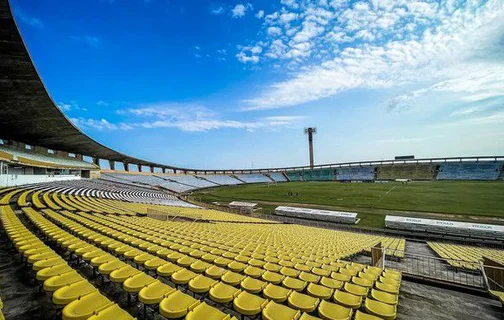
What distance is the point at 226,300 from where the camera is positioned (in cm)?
467

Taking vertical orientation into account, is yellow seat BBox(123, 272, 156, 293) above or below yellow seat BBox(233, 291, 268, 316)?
above

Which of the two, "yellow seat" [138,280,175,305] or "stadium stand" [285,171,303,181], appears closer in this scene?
"yellow seat" [138,280,175,305]

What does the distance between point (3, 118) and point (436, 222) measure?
150ft

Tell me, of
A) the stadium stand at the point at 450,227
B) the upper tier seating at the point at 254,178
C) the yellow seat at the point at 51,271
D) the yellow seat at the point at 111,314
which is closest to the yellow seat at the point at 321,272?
the yellow seat at the point at 111,314

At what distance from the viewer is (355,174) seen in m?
80.2

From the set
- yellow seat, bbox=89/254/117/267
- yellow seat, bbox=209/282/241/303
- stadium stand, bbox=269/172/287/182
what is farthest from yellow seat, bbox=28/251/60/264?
stadium stand, bbox=269/172/287/182

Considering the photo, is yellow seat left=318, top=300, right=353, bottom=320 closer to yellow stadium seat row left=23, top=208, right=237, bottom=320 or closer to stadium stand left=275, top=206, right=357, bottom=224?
yellow stadium seat row left=23, top=208, right=237, bottom=320

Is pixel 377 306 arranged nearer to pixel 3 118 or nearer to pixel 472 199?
pixel 3 118

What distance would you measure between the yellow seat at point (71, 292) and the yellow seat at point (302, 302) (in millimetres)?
3935

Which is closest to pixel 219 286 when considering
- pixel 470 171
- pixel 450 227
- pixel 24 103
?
pixel 450 227

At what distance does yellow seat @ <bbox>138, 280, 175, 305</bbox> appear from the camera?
14.4 feet

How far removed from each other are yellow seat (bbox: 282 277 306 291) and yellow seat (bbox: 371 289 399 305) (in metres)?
1.59

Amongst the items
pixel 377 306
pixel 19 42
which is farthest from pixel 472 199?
pixel 19 42

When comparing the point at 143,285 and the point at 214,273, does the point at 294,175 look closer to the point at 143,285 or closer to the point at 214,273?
the point at 214,273
